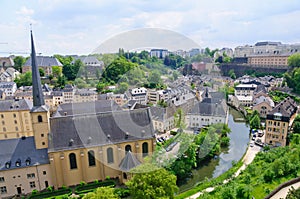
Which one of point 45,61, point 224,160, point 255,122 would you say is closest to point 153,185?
point 224,160

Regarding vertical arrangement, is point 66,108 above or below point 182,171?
above

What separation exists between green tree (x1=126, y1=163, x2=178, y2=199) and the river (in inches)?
209

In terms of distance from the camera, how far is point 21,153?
53.3 ft

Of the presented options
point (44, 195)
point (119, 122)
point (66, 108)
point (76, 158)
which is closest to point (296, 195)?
point (119, 122)

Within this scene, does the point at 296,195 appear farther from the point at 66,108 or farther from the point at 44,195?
the point at 66,108

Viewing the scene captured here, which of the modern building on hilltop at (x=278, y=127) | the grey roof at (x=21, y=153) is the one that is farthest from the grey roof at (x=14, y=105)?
the modern building on hilltop at (x=278, y=127)

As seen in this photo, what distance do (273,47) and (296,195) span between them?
3352 inches

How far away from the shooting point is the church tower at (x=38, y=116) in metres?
15.6

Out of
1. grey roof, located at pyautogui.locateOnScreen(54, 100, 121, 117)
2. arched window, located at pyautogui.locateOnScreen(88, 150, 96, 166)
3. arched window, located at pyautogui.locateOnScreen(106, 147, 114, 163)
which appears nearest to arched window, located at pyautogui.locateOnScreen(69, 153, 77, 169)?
arched window, located at pyautogui.locateOnScreen(88, 150, 96, 166)

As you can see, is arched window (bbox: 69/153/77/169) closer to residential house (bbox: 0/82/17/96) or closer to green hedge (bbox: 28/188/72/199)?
green hedge (bbox: 28/188/72/199)

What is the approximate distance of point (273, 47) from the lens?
271 feet

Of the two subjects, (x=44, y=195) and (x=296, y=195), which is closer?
(x=296, y=195)

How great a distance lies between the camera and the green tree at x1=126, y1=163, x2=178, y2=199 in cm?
1197

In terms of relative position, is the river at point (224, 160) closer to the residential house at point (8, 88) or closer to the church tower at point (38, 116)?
the church tower at point (38, 116)
